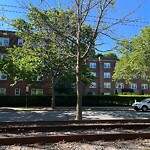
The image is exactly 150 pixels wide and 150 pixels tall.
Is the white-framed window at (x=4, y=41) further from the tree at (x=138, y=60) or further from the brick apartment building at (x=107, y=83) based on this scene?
the brick apartment building at (x=107, y=83)

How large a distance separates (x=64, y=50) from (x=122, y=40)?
4.17 metres

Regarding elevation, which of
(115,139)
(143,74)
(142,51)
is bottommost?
(115,139)

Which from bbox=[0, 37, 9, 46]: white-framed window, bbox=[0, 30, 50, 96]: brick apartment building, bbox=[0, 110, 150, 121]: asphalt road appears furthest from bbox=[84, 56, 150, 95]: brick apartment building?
bbox=[0, 110, 150, 121]: asphalt road

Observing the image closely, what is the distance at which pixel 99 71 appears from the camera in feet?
226

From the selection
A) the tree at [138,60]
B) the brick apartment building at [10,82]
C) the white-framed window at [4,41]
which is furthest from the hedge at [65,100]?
the white-framed window at [4,41]

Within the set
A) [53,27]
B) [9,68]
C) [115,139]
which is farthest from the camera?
[9,68]

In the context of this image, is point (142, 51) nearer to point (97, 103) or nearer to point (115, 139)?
point (97, 103)

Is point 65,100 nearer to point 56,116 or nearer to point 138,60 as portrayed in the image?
point 138,60

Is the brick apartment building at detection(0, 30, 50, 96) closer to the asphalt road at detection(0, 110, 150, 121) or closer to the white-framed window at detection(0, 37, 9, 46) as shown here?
the white-framed window at detection(0, 37, 9, 46)

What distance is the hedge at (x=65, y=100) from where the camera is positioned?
116 ft

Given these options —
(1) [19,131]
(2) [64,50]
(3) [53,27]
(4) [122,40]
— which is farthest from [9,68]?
(1) [19,131]

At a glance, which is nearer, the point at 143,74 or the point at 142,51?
the point at 142,51

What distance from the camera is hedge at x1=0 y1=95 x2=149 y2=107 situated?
3531 cm

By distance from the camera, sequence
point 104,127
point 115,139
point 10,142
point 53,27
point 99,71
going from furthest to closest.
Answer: point 99,71
point 53,27
point 104,127
point 115,139
point 10,142
